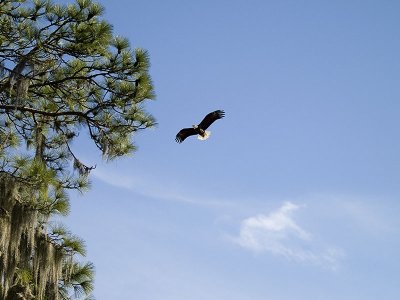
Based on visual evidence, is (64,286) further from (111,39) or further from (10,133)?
(111,39)

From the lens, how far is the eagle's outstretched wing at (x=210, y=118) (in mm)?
6934

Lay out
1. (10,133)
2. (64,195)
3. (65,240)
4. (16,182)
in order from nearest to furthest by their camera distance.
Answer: (16,182) → (64,195) → (65,240) → (10,133)

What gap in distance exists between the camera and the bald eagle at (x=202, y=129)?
6938 mm

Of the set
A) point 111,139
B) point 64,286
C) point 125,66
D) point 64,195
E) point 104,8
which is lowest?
point 64,286

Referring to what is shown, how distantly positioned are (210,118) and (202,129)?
0.22 metres

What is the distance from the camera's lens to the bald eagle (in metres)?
6.94

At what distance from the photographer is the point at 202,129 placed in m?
7.14

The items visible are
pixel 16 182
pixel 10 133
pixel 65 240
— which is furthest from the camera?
pixel 10 133

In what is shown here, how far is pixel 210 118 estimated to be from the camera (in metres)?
6.98

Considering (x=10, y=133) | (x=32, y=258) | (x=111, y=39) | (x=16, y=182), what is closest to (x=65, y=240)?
(x=32, y=258)

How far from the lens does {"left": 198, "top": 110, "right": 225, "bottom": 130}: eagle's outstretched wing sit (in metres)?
6.93

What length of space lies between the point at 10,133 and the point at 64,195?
223 cm

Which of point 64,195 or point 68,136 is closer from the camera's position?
point 64,195

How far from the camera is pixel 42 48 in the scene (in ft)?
26.6
